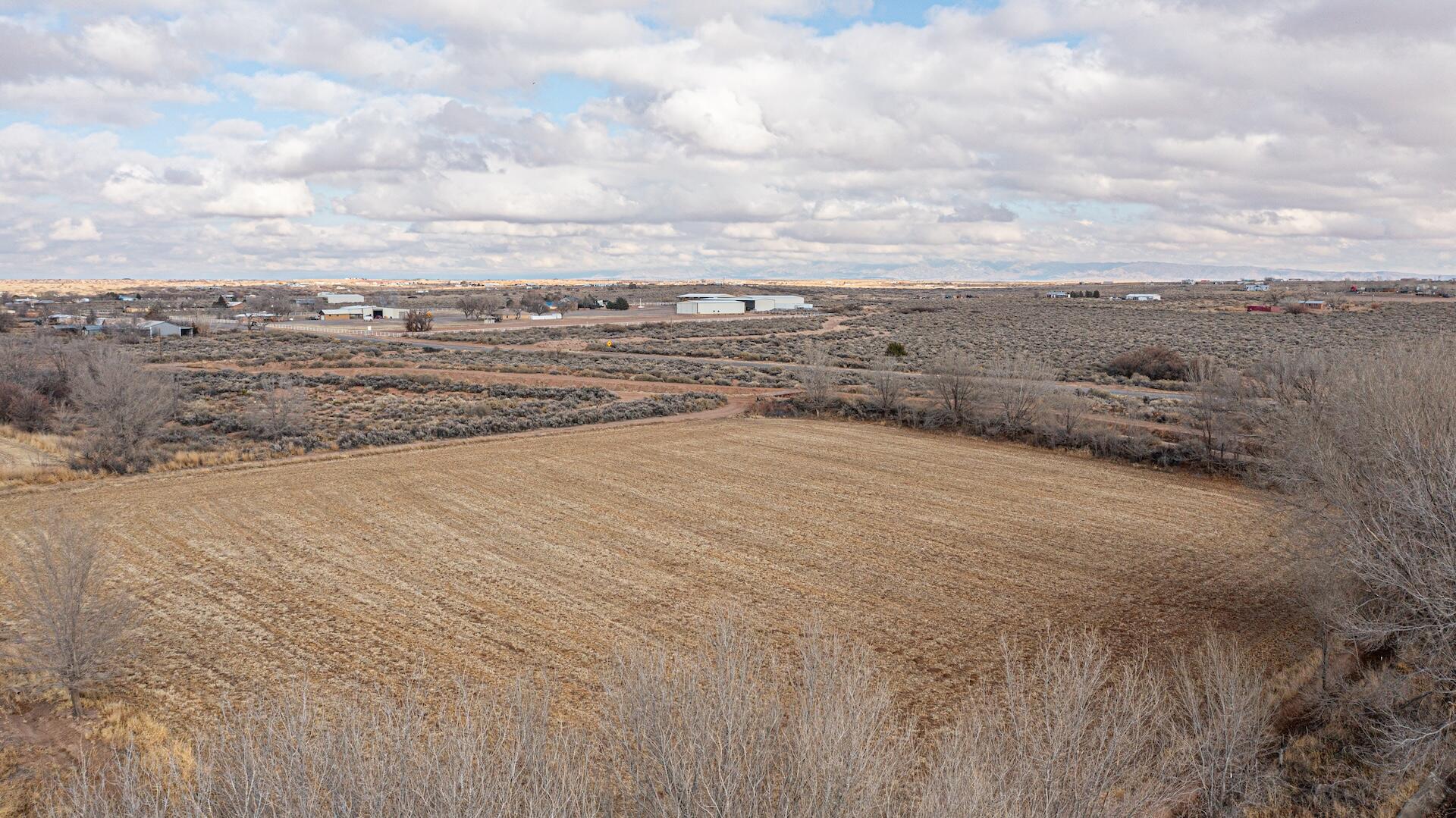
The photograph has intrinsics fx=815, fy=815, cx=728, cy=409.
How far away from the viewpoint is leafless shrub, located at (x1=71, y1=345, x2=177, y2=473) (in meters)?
29.4

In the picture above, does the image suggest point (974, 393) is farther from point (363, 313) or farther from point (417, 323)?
point (363, 313)

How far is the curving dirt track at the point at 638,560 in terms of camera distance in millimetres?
15031

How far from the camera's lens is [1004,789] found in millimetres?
7254

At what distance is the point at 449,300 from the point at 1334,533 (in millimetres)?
182978

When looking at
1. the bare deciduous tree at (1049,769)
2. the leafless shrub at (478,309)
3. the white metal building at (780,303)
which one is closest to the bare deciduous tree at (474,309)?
the leafless shrub at (478,309)

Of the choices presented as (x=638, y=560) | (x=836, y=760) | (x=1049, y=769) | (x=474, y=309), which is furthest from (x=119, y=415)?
(x=474, y=309)

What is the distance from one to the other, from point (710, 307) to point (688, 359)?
62783 mm

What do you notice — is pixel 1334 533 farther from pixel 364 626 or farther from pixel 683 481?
pixel 683 481

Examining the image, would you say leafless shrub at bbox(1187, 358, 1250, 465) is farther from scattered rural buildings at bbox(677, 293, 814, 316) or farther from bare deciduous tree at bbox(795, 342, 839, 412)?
scattered rural buildings at bbox(677, 293, 814, 316)

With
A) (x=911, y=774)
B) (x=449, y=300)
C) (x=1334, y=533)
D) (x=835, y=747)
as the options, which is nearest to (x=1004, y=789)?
(x=911, y=774)

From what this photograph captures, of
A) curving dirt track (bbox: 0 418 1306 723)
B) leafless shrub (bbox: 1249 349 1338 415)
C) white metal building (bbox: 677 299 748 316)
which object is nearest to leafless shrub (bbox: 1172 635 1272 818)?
curving dirt track (bbox: 0 418 1306 723)

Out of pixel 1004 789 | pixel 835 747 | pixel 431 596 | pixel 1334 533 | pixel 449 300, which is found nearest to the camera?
pixel 835 747

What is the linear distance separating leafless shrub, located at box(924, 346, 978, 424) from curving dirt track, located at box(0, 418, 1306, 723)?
331 inches

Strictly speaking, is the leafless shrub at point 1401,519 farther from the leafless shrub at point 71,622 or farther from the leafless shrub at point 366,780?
the leafless shrub at point 71,622
